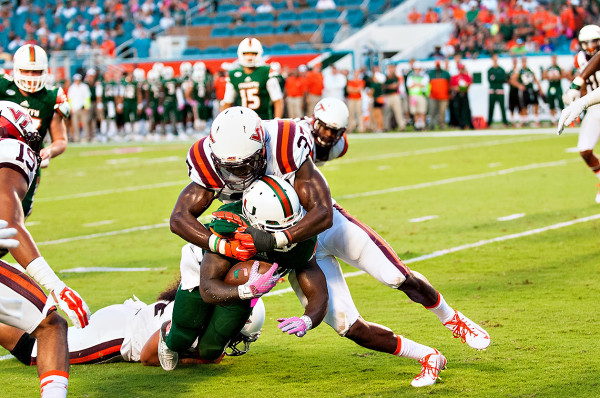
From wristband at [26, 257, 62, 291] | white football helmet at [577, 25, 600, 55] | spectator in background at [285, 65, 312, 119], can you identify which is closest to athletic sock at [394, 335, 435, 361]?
wristband at [26, 257, 62, 291]

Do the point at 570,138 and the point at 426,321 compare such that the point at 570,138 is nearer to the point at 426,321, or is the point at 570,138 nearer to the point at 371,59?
the point at 371,59

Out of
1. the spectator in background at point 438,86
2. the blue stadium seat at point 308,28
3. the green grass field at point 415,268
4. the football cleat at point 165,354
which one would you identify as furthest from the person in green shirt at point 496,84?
the football cleat at point 165,354

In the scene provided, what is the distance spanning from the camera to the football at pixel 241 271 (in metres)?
4.16

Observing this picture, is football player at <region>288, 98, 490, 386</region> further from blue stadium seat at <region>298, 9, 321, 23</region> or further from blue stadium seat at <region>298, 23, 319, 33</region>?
blue stadium seat at <region>298, 9, 321, 23</region>

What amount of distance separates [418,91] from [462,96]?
0.95m

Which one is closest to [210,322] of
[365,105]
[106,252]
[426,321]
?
[426,321]

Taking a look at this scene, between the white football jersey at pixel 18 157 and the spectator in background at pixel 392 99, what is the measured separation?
57.0 ft

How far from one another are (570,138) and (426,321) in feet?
42.5

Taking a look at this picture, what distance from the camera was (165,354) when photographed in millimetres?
4625

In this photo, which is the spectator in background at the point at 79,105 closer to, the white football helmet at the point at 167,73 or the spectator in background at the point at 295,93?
the white football helmet at the point at 167,73

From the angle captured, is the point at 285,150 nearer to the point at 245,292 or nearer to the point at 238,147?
the point at 238,147

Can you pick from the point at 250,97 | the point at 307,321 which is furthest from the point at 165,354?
the point at 250,97

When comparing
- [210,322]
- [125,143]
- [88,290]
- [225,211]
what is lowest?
[125,143]

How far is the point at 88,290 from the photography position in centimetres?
664
